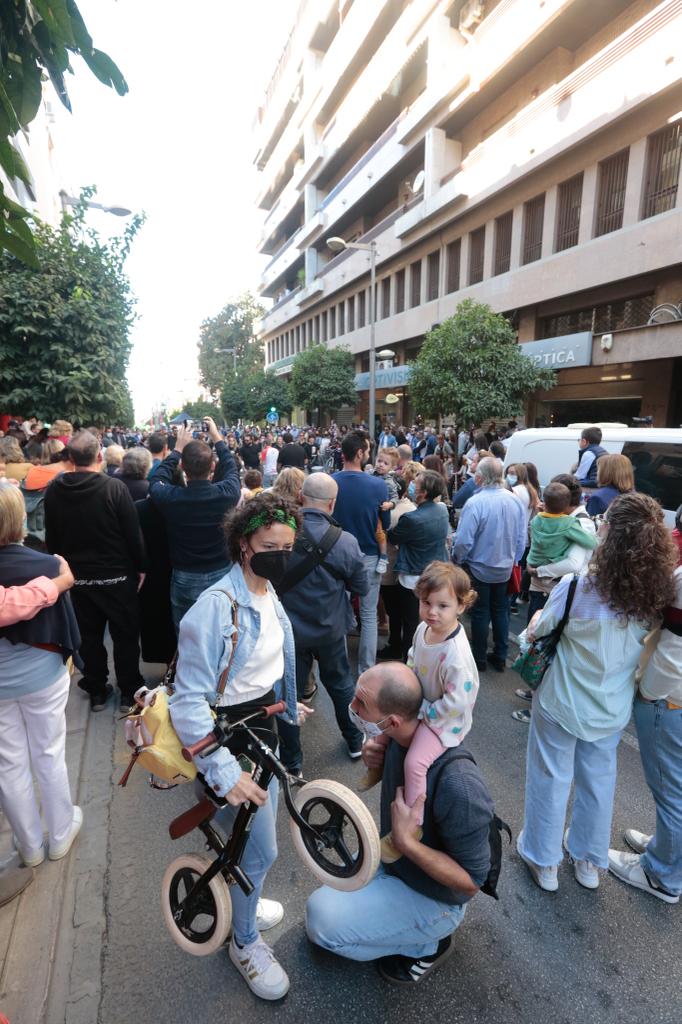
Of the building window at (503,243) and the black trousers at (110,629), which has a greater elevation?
the building window at (503,243)

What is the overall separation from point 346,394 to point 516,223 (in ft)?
49.4

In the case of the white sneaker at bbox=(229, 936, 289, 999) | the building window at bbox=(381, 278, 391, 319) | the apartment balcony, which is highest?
the apartment balcony

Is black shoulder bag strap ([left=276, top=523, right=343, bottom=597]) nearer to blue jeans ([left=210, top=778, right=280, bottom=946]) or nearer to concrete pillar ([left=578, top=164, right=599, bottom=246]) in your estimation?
blue jeans ([left=210, top=778, right=280, bottom=946])

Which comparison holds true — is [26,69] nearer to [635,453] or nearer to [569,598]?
[569,598]

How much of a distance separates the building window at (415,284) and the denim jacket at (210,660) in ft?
87.2

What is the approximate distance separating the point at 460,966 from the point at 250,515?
2080mm

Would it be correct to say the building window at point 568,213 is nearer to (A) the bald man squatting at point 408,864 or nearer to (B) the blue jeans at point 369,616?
(B) the blue jeans at point 369,616

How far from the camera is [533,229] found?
18.2m

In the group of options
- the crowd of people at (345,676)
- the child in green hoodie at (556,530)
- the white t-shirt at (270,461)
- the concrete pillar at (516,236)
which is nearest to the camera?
the crowd of people at (345,676)

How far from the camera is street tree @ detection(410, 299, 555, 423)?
48.0ft

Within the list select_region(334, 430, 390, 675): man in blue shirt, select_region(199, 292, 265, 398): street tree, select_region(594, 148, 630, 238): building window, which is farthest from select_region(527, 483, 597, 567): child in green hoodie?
select_region(199, 292, 265, 398): street tree

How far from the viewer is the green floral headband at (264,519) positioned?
1.96 metres

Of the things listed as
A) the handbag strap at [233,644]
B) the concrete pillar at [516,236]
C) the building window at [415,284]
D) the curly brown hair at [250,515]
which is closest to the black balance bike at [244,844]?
the handbag strap at [233,644]

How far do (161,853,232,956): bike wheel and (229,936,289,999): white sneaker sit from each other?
170 millimetres
